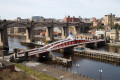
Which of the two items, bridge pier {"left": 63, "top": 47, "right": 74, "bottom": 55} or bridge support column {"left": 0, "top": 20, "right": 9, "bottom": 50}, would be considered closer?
bridge pier {"left": 63, "top": 47, "right": 74, "bottom": 55}

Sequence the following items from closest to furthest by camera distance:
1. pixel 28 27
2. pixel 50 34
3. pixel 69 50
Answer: pixel 69 50 → pixel 28 27 → pixel 50 34

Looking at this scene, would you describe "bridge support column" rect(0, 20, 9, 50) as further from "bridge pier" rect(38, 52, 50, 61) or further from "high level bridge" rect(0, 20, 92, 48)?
"bridge pier" rect(38, 52, 50, 61)

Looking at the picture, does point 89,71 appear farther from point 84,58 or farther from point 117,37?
point 117,37

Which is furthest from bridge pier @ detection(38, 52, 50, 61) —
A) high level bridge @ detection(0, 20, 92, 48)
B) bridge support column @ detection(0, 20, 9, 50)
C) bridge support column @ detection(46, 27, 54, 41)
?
bridge support column @ detection(46, 27, 54, 41)

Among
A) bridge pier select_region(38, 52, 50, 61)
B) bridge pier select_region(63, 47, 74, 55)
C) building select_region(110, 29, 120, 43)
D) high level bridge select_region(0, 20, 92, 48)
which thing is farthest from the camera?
building select_region(110, 29, 120, 43)

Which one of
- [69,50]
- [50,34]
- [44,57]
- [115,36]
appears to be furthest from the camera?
[50,34]

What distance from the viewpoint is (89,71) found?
42.1 m

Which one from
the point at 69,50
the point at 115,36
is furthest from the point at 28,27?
the point at 115,36

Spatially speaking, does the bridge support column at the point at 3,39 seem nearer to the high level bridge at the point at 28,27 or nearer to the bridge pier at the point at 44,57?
the high level bridge at the point at 28,27

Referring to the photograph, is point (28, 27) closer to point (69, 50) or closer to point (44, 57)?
point (69, 50)

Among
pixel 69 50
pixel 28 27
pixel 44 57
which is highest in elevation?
pixel 28 27

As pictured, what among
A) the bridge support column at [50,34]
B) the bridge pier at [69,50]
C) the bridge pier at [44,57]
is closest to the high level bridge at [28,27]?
the bridge support column at [50,34]

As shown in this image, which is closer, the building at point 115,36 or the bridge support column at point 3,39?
the bridge support column at point 3,39

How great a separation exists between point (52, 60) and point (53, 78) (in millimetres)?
21792
